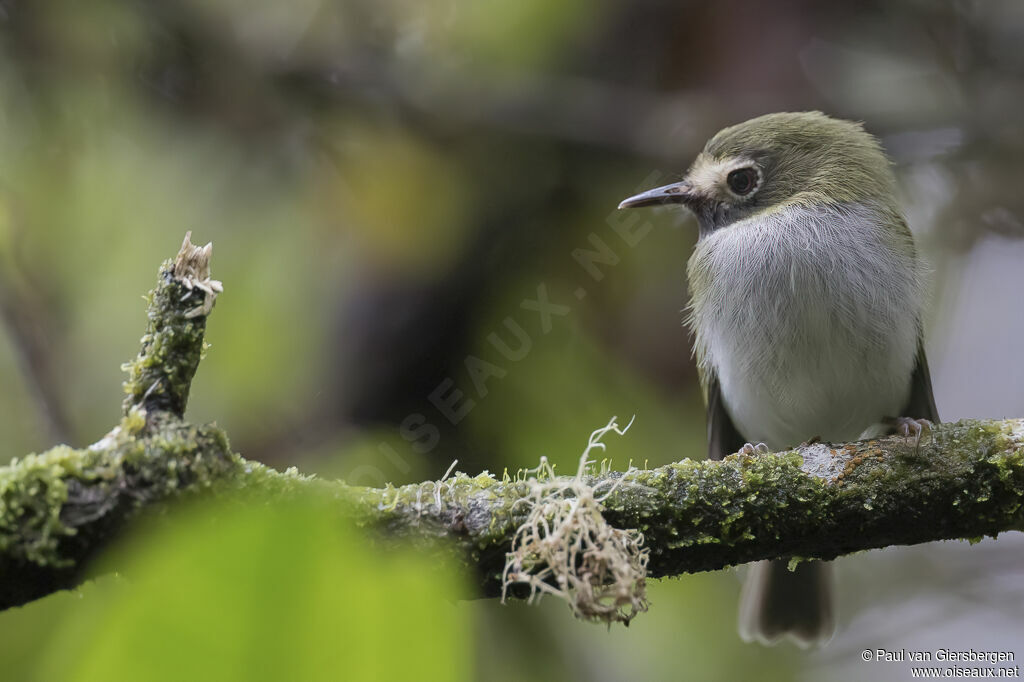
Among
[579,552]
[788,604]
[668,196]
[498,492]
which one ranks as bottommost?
[579,552]

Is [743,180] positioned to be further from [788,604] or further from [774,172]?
[788,604]

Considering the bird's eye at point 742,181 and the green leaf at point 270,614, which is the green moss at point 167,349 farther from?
the bird's eye at point 742,181

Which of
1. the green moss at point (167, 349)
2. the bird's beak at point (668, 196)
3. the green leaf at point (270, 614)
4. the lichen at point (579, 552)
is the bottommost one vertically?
the green leaf at point (270, 614)

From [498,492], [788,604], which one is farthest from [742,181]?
[498,492]

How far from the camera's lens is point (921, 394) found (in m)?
3.92

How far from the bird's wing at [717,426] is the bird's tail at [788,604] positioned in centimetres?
56

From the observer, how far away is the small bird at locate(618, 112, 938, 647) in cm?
354

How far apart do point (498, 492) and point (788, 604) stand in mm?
2460

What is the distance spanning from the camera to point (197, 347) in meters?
1.89

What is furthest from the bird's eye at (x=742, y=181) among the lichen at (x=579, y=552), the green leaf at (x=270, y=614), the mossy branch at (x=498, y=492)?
the green leaf at (x=270, y=614)

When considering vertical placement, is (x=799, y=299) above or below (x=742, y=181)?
below

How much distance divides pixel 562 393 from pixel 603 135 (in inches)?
59.9

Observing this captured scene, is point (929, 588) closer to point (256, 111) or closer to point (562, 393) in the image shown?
point (562, 393)

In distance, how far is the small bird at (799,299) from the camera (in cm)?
354
